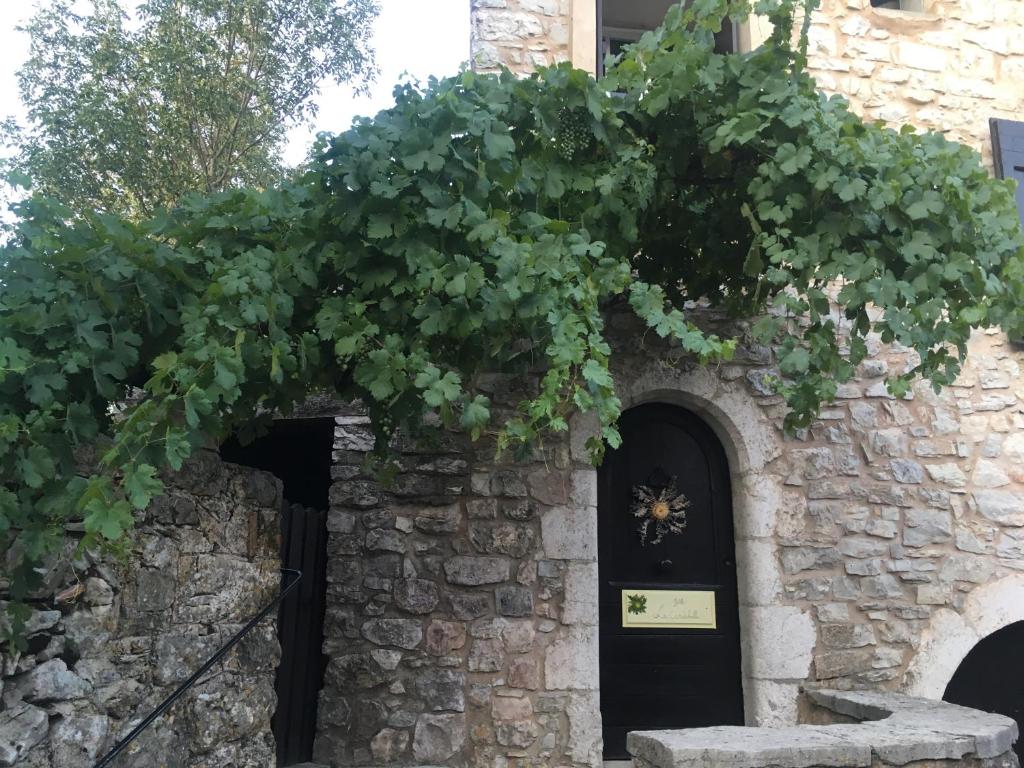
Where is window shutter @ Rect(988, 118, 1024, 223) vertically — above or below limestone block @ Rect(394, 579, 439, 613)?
above

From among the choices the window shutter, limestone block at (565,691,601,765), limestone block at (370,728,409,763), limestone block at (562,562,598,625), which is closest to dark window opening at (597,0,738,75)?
the window shutter

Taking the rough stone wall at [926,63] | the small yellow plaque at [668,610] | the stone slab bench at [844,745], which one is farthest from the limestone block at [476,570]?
the rough stone wall at [926,63]

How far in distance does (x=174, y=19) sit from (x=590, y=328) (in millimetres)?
9669

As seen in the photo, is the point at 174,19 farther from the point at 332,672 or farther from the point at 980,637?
the point at 980,637

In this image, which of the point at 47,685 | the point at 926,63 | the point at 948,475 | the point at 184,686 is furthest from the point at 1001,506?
the point at 47,685

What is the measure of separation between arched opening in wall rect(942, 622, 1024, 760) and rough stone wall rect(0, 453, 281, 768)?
3.48 m

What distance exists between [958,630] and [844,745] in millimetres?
1754

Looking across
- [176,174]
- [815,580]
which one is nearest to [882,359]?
→ [815,580]

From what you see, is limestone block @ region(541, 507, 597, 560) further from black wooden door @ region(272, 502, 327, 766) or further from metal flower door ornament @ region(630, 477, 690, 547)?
black wooden door @ region(272, 502, 327, 766)

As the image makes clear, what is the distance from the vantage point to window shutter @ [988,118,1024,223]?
445cm

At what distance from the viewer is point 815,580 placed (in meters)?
3.83

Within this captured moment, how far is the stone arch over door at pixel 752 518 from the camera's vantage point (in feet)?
12.1

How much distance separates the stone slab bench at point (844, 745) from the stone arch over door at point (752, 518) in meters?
0.67

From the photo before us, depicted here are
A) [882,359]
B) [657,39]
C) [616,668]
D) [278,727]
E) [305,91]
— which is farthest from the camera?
[305,91]
